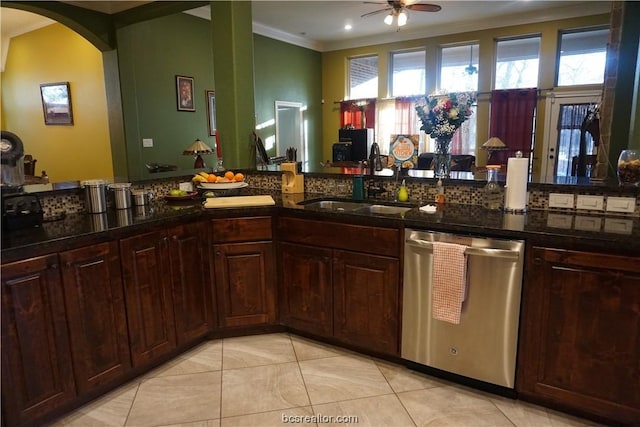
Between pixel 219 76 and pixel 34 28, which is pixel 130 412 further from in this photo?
pixel 34 28

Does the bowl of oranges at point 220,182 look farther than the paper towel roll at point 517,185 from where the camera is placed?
Yes

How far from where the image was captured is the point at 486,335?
2.02 m

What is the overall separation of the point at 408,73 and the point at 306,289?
21.7 feet

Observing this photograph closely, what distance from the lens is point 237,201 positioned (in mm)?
2717

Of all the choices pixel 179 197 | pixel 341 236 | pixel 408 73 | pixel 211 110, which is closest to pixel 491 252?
pixel 341 236

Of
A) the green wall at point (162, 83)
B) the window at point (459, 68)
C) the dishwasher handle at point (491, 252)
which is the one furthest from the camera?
the window at point (459, 68)

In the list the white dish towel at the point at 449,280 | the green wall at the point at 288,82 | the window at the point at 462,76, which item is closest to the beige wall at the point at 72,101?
the green wall at the point at 288,82

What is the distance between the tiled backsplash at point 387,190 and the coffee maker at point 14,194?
16 centimetres

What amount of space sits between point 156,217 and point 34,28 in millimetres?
6210

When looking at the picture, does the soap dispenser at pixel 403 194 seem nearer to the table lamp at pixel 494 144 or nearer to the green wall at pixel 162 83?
the green wall at pixel 162 83

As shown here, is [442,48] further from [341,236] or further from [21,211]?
[21,211]

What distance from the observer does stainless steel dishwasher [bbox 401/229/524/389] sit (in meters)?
1.92

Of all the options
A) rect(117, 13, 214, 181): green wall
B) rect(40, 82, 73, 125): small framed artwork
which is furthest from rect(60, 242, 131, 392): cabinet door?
rect(40, 82, 73, 125): small framed artwork

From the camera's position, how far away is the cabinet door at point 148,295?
6.99 feet
